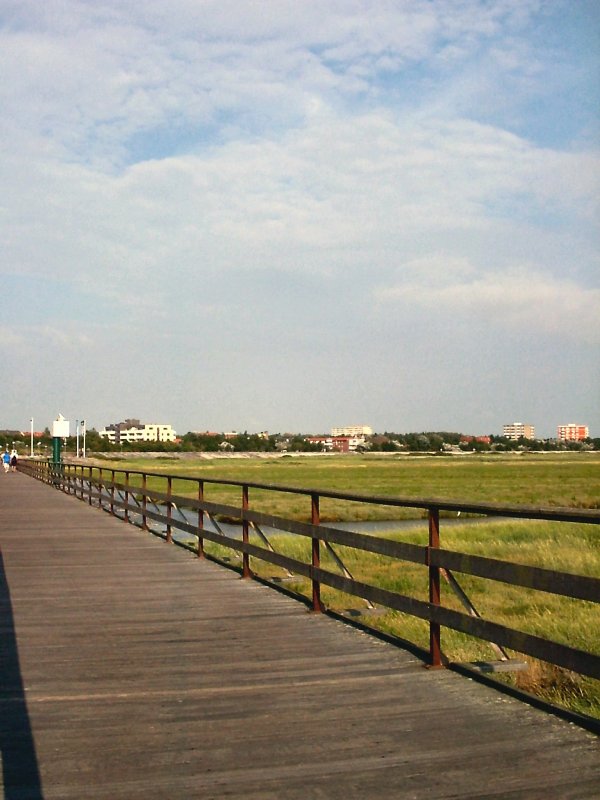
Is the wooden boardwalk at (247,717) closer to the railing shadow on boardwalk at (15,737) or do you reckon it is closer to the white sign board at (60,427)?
the railing shadow on boardwalk at (15,737)

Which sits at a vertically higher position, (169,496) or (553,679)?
(169,496)

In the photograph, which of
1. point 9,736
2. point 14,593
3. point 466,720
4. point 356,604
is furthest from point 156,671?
point 356,604

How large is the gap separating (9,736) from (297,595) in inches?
205

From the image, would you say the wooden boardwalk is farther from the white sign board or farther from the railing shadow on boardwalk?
the white sign board

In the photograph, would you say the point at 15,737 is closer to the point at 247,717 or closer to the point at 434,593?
the point at 247,717

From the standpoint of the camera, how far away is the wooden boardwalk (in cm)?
437

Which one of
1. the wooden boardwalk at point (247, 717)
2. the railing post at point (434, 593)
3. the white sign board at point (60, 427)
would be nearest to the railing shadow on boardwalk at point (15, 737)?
the wooden boardwalk at point (247, 717)

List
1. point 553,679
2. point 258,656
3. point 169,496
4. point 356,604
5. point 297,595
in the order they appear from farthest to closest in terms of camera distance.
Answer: point 169,496 < point 356,604 < point 297,595 < point 553,679 < point 258,656

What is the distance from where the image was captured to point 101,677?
6.53 metres

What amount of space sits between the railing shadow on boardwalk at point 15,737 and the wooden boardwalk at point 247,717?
1cm

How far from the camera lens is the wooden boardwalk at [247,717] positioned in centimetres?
437

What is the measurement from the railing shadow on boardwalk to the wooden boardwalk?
13 mm

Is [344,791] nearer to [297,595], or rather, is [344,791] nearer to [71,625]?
[71,625]

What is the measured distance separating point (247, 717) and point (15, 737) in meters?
1.22
